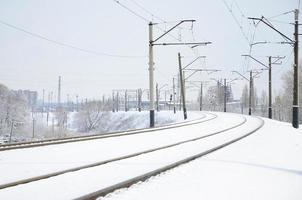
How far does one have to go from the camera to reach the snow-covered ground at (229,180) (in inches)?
299

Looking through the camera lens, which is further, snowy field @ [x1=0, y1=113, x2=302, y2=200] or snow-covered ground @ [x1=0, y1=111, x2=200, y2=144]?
snow-covered ground @ [x1=0, y1=111, x2=200, y2=144]

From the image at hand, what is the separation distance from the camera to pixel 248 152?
47.7 ft

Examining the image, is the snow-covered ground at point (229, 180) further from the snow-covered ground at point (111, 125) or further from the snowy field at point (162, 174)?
the snow-covered ground at point (111, 125)

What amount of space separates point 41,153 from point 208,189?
6191mm

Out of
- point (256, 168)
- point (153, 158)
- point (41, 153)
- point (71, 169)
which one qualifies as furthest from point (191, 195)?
point (41, 153)

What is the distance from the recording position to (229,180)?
9102 mm

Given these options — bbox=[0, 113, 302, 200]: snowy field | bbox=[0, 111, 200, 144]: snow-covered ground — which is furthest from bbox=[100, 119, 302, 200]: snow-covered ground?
bbox=[0, 111, 200, 144]: snow-covered ground

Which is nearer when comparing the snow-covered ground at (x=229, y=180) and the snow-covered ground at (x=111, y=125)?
the snow-covered ground at (x=229, y=180)

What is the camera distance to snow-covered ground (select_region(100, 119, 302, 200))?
7.58m

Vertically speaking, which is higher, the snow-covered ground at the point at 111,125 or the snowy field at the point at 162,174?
the snowy field at the point at 162,174

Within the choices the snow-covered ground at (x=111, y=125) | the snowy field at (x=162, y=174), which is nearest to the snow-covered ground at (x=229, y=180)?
the snowy field at (x=162, y=174)

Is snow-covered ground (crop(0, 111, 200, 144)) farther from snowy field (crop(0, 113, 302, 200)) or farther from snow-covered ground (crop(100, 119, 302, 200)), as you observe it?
snow-covered ground (crop(100, 119, 302, 200))

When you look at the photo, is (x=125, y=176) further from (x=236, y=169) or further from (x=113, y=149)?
(x=113, y=149)

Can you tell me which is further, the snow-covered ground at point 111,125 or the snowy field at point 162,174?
the snow-covered ground at point 111,125
